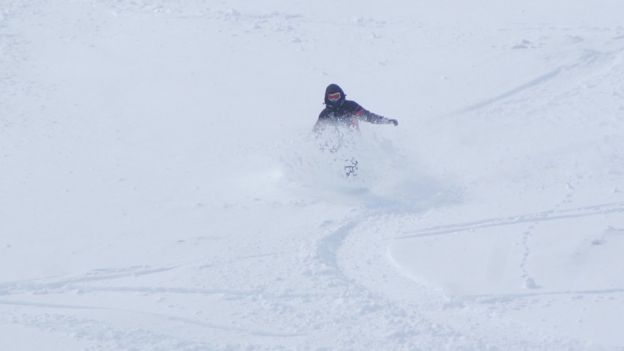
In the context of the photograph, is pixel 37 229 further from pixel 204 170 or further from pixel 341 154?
pixel 341 154

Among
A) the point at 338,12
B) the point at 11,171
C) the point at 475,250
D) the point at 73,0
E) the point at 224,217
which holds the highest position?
the point at 73,0

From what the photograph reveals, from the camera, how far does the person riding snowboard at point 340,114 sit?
424 inches

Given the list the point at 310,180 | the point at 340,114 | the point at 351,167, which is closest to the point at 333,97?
the point at 340,114

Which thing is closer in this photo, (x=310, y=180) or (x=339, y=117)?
(x=310, y=180)

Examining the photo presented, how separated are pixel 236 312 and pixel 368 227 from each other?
7.93ft

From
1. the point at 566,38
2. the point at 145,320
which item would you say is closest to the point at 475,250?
the point at 145,320

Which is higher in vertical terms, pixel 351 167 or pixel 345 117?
pixel 345 117

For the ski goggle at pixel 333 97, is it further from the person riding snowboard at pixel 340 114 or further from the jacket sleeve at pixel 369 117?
the jacket sleeve at pixel 369 117

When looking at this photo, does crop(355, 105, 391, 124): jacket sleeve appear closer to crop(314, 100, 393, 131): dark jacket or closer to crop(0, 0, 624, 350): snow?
crop(314, 100, 393, 131): dark jacket

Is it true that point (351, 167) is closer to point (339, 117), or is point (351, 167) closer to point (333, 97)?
point (339, 117)

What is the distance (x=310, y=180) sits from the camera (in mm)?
10305

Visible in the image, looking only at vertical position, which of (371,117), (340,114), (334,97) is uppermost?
(334,97)

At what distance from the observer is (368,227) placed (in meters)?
8.57

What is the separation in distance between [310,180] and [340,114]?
100 cm
